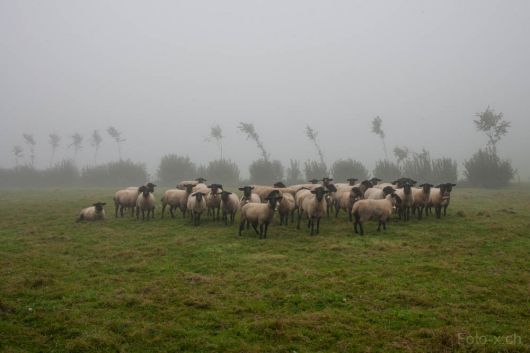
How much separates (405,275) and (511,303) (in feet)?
8.36

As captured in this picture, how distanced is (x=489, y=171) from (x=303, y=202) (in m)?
36.3

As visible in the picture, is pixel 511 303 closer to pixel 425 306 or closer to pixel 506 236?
pixel 425 306

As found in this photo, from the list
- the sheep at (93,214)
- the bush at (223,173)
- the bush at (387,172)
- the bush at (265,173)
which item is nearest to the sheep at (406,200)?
the sheep at (93,214)

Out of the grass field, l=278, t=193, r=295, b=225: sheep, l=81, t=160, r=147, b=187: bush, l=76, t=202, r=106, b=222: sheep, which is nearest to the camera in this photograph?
the grass field

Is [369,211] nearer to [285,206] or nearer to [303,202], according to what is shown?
[303,202]

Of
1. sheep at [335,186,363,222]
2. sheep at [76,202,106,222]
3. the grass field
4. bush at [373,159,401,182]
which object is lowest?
the grass field

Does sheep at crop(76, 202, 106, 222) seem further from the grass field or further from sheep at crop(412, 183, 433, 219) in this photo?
sheep at crop(412, 183, 433, 219)

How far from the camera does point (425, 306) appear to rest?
8156mm

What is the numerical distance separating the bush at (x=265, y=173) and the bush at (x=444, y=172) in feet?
70.3

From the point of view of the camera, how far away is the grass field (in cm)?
688

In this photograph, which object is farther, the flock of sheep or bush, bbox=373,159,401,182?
bush, bbox=373,159,401,182

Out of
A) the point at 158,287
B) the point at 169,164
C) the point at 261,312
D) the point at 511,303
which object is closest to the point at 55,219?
the point at 158,287

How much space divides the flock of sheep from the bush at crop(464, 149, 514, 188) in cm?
2767

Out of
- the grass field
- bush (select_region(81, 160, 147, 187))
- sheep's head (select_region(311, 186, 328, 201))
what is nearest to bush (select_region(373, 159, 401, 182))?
the grass field
